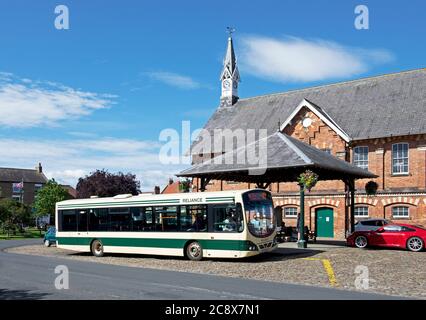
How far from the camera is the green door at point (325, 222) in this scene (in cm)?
3547

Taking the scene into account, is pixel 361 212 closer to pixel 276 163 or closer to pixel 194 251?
pixel 276 163

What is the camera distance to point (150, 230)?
20.7 meters

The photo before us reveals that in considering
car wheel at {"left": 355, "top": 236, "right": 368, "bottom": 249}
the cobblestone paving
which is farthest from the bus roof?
car wheel at {"left": 355, "top": 236, "right": 368, "bottom": 249}

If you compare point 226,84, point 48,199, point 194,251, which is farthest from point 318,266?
point 48,199

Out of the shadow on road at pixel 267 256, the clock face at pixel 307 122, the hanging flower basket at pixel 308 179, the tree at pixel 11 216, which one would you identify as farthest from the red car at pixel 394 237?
the tree at pixel 11 216

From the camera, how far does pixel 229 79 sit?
5028 centimetres

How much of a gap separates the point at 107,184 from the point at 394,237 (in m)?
41.7

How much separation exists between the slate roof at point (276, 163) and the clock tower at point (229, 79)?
23703 millimetres

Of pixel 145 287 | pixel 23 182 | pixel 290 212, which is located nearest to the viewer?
pixel 145 287

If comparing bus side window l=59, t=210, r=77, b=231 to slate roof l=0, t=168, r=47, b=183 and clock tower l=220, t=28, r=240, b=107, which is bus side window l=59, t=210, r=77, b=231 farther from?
slate roof l=0, t=168, r=47, b=183

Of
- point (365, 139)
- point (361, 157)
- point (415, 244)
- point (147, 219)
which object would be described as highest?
point (365, 139)

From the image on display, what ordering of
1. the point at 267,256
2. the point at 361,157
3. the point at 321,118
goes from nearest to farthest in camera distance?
the point at 267,256, the point at 361,157, the point at 321,118
